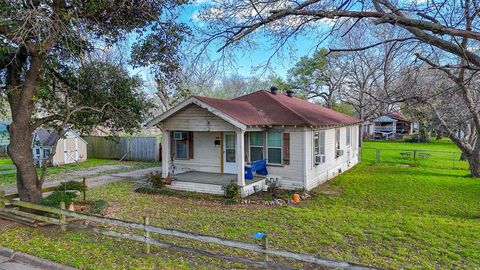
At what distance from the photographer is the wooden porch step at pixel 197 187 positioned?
11.6 meters

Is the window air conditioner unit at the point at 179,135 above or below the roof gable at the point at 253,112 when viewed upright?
below

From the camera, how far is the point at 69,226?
7016 mm

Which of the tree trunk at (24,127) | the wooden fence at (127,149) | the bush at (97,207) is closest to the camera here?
the tree trunk at (24,127)

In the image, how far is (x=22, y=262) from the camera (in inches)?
223

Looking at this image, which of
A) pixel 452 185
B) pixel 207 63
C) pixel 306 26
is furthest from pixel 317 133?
pixel 207 63

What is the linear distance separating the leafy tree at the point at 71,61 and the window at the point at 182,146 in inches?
147

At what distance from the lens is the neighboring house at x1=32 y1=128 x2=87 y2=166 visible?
19.0 meters

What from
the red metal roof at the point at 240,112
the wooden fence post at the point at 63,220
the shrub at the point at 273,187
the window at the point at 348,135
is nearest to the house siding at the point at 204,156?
the red metal roof at the point at 240,112

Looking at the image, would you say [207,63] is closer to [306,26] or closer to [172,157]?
[306,26]

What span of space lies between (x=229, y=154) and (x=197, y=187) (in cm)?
221

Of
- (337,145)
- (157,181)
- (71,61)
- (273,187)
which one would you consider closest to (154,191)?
(157,181)

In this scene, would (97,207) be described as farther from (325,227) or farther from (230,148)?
(325,227)

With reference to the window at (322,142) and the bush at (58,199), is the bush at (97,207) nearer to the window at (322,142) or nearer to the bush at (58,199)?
the bush at (58,199)

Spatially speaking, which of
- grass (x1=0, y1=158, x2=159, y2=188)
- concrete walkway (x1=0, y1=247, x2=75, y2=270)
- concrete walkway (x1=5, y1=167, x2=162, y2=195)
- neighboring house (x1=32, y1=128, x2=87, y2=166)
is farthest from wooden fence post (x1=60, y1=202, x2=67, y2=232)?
neighboring house (x1=32, y1=128, x2=87, y2=166)
